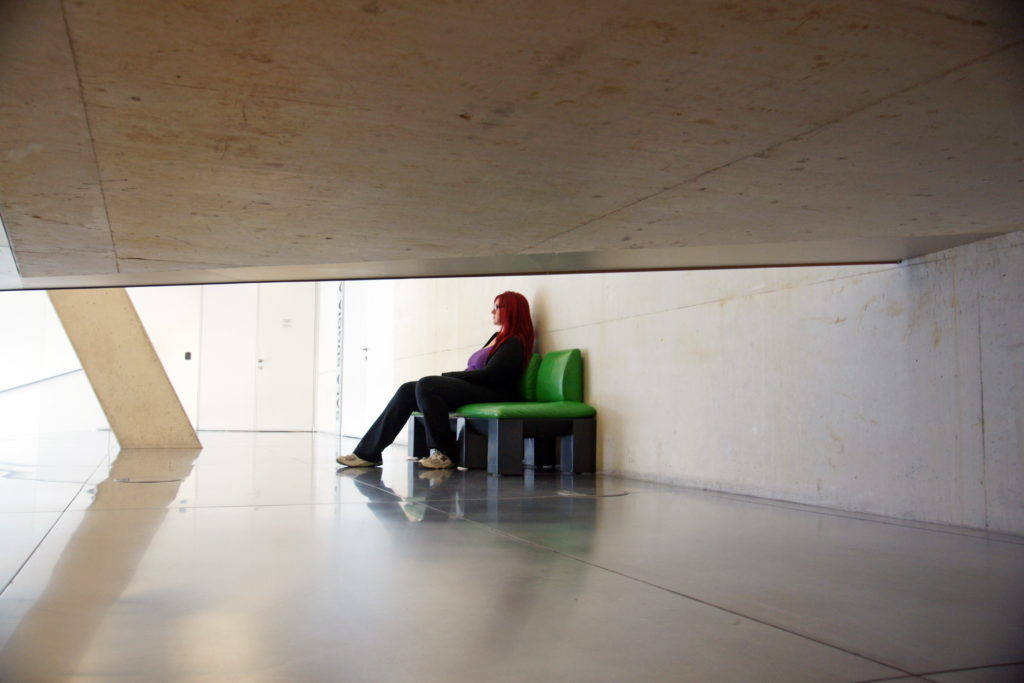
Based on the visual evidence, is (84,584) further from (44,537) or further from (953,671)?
(953,671)

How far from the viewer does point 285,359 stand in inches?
569

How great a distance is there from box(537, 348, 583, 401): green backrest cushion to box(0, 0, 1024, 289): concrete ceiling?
3211mm

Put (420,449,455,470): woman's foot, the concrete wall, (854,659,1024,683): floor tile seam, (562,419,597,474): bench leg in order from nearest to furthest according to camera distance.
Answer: (854,659,1024,683): floor tile seam
the concrete wall
(562,419,597,474): bench leg
(420,449,455,470): woman's foot

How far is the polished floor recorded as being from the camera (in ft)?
3.93

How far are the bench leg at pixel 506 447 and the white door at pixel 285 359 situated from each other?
33.1 feet

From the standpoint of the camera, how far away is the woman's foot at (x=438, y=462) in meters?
5.59

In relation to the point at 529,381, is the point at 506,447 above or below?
below

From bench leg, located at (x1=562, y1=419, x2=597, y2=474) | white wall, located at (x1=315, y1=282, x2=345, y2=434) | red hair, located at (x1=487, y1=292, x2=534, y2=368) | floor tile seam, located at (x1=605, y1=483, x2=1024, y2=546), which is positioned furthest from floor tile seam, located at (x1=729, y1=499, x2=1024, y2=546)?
white wall, located at (x1=315, y1=282, x2=345, y2=434)

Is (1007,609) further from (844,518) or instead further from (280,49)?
(280,49)

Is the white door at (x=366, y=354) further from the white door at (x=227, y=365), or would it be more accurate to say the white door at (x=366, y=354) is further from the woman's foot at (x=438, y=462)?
the woman's foot at (x=438, y=462)

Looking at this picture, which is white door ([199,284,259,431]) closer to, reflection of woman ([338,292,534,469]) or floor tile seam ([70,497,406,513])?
reflection of woman ([338,292,534,469])

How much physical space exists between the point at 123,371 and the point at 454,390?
380cm

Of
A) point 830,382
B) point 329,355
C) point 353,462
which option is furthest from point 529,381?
point 329,355

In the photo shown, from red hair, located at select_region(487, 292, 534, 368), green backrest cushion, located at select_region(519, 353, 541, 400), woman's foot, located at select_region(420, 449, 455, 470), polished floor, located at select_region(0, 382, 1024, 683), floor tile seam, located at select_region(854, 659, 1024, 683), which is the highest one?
red hair, located at select_region(487, 292, 534, 368)
